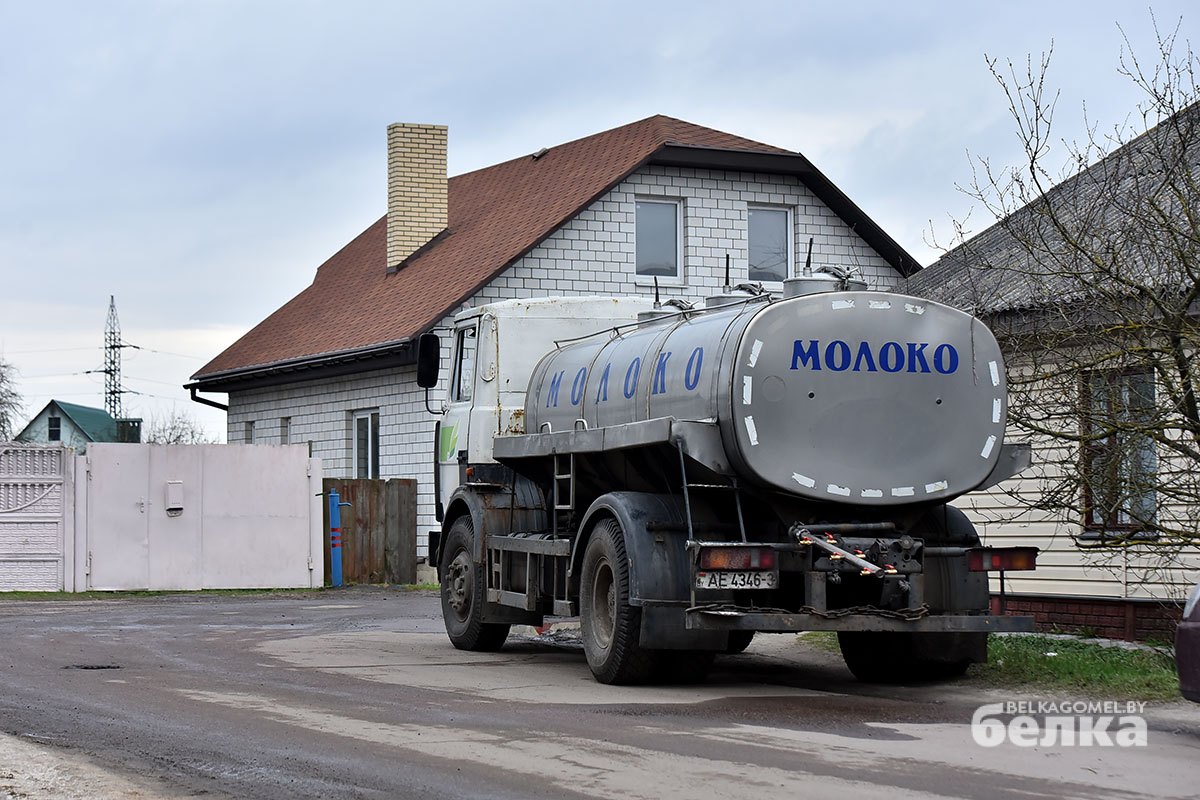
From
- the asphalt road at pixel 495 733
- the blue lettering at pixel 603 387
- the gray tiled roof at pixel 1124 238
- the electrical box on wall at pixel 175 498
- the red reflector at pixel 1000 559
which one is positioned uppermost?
the gray tiled roof at pixel 1124 238

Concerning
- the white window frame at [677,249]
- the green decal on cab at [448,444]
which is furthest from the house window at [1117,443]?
the white window frame at [677,249]

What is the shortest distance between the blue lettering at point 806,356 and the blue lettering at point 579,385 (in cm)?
287

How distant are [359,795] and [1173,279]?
8.17 m

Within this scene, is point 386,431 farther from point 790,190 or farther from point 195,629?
point 195,629

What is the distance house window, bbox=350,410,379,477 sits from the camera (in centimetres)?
3055

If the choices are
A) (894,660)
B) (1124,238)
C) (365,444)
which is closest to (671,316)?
(894,660)

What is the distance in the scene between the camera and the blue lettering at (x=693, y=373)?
1220cm

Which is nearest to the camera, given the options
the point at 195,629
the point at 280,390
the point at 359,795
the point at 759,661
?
the point at 359,795

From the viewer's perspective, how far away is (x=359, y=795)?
7.64m

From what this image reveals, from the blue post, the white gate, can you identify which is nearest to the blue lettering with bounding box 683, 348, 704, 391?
the white gate

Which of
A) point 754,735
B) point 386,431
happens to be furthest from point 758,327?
point 386,431

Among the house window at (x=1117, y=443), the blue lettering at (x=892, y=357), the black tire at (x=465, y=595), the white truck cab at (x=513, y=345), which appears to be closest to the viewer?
the blue lettering at (x=892, y=357)

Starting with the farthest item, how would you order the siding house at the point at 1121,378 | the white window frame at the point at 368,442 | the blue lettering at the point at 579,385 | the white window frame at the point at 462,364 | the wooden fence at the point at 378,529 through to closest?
the white window frame at the point at 368,442 → the wooden fence at the point at 378,529 → the white window frame at the point at 462,364 → the blue lettering at the point at 579,385 → the siding house at the point at 1121,378

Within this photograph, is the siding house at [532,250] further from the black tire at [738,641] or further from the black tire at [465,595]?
the black tire at [738,641]
